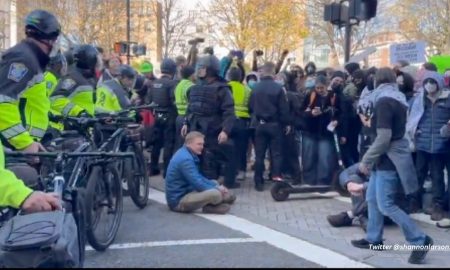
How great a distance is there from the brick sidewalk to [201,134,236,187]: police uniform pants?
0.29 meters

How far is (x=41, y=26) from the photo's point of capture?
7102 millimetres

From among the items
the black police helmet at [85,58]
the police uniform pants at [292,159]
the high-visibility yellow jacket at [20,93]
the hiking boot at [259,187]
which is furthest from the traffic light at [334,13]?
the high-visibility yellow jacket at [20,93]

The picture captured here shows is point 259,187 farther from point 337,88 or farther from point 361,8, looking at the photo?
point 361,8

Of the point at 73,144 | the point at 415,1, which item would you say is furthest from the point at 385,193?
the point at 415,1

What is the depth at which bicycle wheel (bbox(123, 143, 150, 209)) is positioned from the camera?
10305mm

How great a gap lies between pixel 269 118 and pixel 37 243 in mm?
8423

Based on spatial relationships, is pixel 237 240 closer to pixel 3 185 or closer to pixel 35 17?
pixel 35 17

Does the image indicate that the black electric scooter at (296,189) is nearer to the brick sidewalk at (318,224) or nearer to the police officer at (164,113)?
the brick sidewalk at (318,224)

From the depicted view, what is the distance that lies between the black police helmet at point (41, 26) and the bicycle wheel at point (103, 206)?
135 centimetres

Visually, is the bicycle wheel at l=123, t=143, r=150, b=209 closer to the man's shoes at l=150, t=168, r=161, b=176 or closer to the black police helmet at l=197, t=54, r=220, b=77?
the black police helmet at l=197, t=54, r=220, b=77

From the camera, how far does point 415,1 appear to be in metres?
45.4

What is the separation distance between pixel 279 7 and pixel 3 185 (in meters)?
37.1

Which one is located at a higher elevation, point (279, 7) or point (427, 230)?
point (279, 7)

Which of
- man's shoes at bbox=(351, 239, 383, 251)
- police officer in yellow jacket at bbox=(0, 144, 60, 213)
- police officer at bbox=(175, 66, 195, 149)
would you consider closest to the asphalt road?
man's shoes at bbox=(351, 239, 383, 251)
